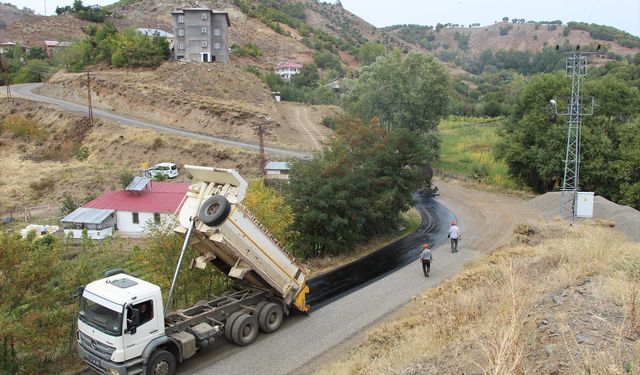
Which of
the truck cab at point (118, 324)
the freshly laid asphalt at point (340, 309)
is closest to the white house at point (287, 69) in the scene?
the freshly laid asphalt at point (340, 309)

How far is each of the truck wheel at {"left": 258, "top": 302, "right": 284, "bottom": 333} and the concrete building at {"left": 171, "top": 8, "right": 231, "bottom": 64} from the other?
189ft

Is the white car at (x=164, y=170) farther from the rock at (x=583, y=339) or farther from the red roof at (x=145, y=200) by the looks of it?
the rock at (x=583, y=339)

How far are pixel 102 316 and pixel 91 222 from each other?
2512cm

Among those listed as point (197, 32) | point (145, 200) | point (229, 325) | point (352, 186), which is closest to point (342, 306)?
point (229, 325)

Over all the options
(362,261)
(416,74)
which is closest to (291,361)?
(362,261)

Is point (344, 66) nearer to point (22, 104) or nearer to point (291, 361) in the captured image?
point (22, 104)

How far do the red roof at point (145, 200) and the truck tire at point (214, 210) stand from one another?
23.1 metres

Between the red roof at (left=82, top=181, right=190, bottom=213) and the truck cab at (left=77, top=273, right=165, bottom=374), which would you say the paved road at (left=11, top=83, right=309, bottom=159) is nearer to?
the red roof at (left=82, top=181, right=190, bottom=213)

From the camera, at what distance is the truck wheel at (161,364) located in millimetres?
10844

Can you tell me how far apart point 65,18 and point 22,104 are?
168 ft

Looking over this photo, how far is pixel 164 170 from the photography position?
4388cm

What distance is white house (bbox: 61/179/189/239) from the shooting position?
111 feet

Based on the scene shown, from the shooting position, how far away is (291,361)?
12414 millimetres

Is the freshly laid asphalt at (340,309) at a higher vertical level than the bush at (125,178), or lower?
lower
